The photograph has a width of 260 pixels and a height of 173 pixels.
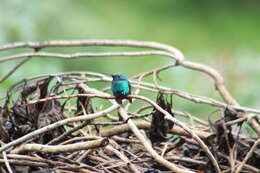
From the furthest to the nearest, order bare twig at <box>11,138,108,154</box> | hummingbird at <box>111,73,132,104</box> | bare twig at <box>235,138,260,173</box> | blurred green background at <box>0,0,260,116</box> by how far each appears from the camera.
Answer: blurred green background at <box>0,0,260,116</box>, bare twig at <box>235,138,260,173</box>, hummingbird at <box>111,73,132,104</box>, bare twig at <box>11,138,108,154</box>

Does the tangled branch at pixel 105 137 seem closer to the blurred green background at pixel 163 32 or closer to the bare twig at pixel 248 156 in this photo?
the bare twig at pixel 248 156

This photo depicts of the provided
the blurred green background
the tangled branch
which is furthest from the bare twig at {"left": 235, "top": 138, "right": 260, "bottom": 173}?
the blurred green background

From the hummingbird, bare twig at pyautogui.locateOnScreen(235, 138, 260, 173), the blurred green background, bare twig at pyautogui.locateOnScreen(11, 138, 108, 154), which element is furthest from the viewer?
the blurred green background

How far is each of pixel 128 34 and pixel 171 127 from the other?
11.5 feet

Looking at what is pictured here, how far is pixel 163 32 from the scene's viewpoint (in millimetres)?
5758

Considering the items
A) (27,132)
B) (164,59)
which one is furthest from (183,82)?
(27,132)

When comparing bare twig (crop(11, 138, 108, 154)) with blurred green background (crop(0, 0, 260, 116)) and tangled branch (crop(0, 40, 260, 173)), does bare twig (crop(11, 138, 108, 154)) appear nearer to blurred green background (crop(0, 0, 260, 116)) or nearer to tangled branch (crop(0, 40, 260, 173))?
tangled branch (crop(0, 40, 260, 173))

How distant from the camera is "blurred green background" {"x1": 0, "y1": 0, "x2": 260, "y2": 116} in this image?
427 centimetres

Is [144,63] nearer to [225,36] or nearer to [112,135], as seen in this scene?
[225,36]

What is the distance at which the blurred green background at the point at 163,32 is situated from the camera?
427cm

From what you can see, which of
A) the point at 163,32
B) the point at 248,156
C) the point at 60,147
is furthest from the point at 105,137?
the point at 163,32

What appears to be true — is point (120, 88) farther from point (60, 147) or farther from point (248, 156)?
point (248, 156)

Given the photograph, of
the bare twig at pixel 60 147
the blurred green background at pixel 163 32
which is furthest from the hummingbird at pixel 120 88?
the blurred green background at pixel 163 32

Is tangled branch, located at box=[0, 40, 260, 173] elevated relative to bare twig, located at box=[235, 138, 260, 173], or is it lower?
elevated
